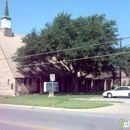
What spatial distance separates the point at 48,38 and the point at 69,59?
4.16m

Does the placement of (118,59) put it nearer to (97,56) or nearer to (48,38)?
(97,56)

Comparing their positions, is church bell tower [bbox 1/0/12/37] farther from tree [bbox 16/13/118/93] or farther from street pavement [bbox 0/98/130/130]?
street pavement [bbox 0/98/130/130]

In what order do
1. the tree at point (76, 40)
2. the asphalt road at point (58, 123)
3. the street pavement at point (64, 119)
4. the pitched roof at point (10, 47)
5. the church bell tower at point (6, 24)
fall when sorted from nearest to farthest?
the asphalt road at point (58, 123) < the street pavement at point (64, 119) < the tree at point (76, 40) < the pitched roof at point (10, 47) < the church bell tower at point (6, 24)

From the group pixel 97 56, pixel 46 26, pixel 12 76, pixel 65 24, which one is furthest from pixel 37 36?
pixel 97 56

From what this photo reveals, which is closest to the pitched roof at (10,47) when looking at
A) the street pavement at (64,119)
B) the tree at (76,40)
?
the tree at (76,40)

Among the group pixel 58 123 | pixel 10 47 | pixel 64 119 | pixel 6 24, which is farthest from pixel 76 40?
pixel 58 123

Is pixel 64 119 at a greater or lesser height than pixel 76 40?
lesser

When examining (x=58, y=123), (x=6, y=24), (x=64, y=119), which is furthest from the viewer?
(x=6, y=24)

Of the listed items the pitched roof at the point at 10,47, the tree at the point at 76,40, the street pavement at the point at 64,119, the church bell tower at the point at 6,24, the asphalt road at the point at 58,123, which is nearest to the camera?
the asphalt road at the point at 58,123

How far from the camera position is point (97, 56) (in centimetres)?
3272

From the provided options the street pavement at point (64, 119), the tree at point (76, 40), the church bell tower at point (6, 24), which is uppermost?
the church bell tower at point (6, 24)

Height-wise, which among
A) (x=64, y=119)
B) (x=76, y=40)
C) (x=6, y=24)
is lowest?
(x=64, y=119)

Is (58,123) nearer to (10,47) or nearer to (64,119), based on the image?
(64,119)

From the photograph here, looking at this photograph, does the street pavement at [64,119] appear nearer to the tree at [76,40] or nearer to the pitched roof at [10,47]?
the tree at [76,40]
